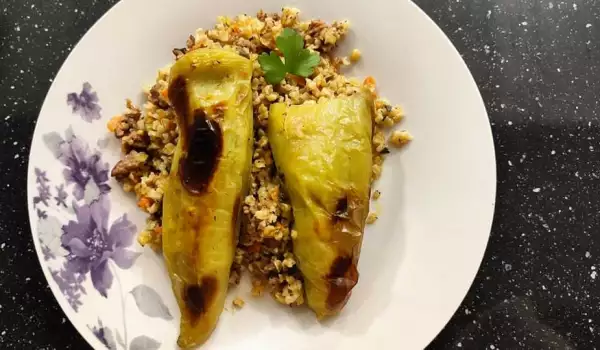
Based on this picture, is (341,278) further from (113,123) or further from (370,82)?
(113,123)

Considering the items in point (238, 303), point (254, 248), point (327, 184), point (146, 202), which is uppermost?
point (327, 184)

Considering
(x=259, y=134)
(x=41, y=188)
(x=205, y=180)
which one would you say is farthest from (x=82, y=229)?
(x=259, y=134)

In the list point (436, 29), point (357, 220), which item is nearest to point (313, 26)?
point (436, 29)

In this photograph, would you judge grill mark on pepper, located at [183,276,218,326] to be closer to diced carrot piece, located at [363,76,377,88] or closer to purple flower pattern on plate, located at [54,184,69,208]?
purple flower pattern on plate, located at [54,184,69,208]

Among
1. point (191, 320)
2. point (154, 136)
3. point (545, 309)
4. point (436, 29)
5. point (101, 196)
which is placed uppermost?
point (436, 29)

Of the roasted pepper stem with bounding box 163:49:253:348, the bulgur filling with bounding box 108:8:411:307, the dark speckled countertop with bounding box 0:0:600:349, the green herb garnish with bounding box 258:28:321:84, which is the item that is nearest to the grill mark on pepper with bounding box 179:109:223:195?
the roasted pepper stem with bounding box 163:49:253:348

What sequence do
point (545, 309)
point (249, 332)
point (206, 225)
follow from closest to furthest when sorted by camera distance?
1. point (206, 225)
2. point (249, 332)
3. point (545, 309)

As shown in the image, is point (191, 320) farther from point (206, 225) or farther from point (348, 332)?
point (348, 332)
